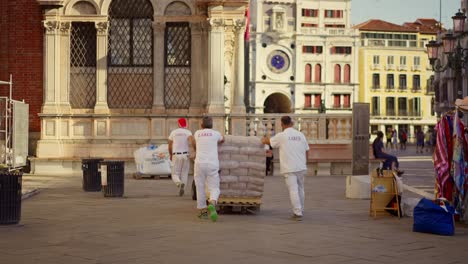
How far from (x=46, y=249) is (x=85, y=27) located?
17.4m

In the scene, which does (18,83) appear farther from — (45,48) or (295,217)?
(295,217)

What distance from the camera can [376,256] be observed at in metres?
10.1

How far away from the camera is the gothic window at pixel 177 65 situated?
2698 cm

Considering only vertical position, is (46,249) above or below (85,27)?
below

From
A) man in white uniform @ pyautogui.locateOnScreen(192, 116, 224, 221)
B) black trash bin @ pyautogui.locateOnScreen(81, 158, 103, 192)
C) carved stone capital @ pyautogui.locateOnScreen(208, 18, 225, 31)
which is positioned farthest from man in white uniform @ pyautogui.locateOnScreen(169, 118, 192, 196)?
carved stone capital @ pyautogui.locateOnScreen(208, 18, 225, 31)

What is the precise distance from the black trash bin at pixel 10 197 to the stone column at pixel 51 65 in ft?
45.3

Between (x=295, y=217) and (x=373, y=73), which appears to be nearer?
(x=295, y=217)

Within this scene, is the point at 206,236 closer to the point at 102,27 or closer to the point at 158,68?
the point at 158,68

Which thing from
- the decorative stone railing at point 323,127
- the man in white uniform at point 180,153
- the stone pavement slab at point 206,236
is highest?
the decorative stone railing at point 323,127

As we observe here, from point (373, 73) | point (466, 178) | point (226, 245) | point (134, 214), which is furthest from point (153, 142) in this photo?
point (373, 73)

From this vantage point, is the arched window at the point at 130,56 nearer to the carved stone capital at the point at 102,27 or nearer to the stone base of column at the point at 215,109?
the carved stone capital at the point at 102,27

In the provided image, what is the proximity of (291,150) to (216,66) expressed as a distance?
40.2 ft

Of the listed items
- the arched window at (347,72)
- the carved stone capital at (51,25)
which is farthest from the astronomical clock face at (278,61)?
the carved stone capital at (51,25)

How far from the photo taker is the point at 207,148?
14.3 m
